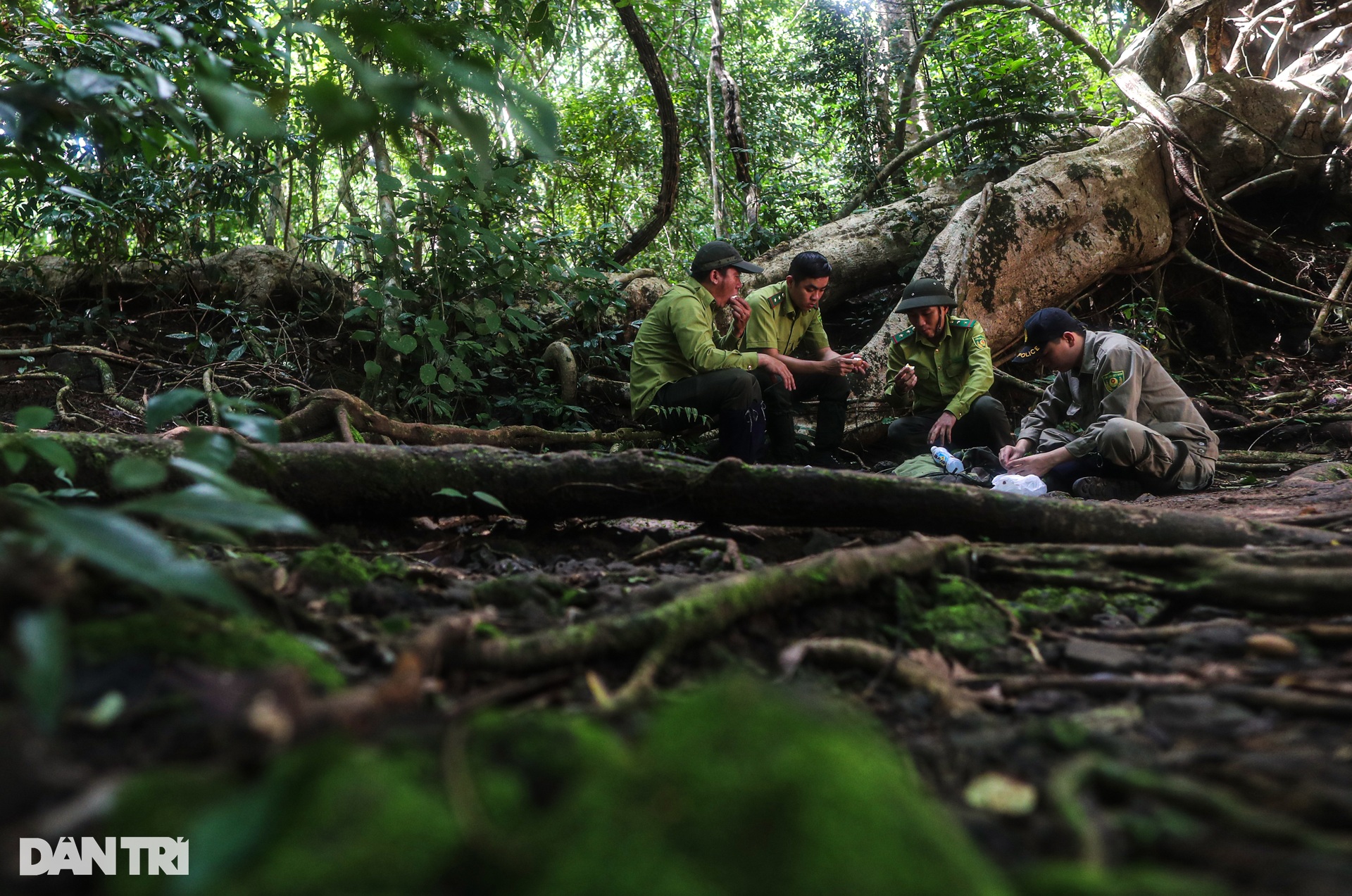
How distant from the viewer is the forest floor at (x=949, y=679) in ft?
3.19

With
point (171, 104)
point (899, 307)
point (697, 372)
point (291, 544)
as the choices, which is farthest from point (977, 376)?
point (171, 104)

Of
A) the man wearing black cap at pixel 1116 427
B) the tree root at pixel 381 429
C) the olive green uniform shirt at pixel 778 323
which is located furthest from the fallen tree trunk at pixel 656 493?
the olive green uniform shirt at pixel 778 323

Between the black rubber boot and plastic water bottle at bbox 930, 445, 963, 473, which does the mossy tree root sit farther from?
plastic water bottle at bbox 930, 445, 963, 473

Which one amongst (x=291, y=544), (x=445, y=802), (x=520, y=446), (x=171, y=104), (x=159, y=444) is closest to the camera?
(x=445, y=802)

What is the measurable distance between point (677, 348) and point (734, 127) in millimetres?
4734

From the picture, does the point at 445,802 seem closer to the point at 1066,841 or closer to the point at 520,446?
the point at 1066,841

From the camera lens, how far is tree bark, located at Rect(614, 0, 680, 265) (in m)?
6.98

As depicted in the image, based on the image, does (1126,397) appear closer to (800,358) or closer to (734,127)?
(800,358)

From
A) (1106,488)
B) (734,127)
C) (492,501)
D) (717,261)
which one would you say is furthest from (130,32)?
→ (734,127)

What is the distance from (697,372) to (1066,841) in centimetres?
536

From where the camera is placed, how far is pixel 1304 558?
91.8 inches

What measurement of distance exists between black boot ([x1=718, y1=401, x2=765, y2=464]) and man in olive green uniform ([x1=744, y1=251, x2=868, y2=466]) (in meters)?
0.47

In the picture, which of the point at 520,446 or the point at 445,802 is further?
the point at 520,446

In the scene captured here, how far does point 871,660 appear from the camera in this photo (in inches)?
70.3
